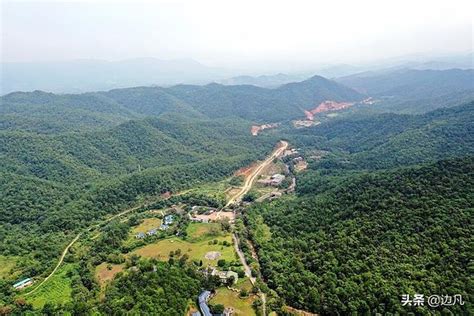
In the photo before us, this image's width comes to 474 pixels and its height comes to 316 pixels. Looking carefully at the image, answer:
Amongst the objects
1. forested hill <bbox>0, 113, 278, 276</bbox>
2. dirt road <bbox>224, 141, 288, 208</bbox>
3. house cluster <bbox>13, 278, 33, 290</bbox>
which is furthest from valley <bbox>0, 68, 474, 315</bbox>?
dirt road <bbox>224, 141, 288, 208</bbox>

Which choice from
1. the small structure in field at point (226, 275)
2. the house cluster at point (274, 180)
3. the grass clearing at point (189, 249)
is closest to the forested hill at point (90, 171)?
the house cluster at point (274, 180)

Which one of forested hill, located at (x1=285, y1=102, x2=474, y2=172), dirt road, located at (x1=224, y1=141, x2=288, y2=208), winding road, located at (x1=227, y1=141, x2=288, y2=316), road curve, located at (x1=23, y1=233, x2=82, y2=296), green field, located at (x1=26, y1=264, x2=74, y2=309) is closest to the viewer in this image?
green field, located at (x1=26, y1=264, x2=74, y2=309)

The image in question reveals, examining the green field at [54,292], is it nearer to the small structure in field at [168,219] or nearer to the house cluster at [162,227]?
the house cluster at [162,227]

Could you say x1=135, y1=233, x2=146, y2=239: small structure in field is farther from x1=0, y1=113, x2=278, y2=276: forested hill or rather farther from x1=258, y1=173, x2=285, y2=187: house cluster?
x1=258, y1=173, x2=285, y2=187: house cluster

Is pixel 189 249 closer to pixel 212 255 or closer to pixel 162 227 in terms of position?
pixel 212 255

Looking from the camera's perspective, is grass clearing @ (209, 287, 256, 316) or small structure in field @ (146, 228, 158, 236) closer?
grass clearing @ (209, 287, 256, 316)
